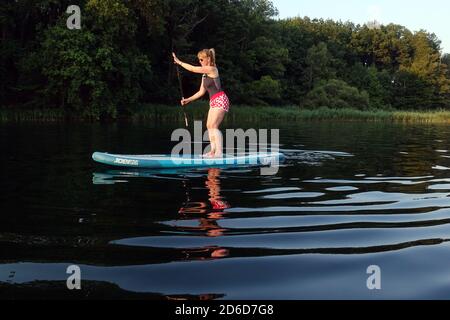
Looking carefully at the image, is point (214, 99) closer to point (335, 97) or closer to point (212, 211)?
point (212, 211)

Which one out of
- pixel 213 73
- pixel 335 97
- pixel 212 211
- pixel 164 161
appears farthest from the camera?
pixel 335 97

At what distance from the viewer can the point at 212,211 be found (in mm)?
5945

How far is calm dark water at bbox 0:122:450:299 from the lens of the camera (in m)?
3.57

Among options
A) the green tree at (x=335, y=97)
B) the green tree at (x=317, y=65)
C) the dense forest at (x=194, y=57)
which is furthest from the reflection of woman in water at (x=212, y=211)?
the green tree at (x=317, y=65)

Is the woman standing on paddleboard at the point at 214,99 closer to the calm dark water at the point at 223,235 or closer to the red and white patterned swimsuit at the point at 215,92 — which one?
the red and white patterned swimsuit at the point at 215,92

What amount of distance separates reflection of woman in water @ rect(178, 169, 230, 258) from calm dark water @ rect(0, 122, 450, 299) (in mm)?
13

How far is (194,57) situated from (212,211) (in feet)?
144

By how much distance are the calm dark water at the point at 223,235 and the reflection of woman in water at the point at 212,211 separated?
0.5 inches

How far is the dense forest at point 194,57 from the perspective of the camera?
35.2 m

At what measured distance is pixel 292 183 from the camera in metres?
8.24

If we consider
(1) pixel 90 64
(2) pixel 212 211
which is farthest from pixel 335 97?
(2) pixel 212 211

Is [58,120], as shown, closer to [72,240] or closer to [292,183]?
[292,183]
